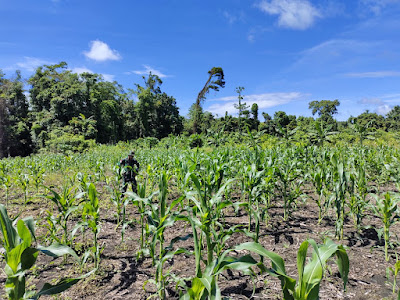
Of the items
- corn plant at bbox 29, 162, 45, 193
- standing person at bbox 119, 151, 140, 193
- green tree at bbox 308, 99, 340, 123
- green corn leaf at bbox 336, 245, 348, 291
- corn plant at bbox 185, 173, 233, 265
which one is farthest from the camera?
green tree at bbox 308, 99, 340, 123

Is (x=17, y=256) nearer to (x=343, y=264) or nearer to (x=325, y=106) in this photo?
(x=343, y=264)

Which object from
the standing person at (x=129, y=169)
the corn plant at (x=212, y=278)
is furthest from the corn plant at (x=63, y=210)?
the standing person at (x=129, y=169)

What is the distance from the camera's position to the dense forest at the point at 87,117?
30.3 meters

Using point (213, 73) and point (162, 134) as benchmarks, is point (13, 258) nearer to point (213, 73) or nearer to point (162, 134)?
point (213, 73)

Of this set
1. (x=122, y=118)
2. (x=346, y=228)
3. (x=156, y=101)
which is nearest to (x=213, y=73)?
(x=156, y=101)

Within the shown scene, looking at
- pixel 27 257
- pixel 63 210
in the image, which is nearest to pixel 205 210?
pixel 27 257

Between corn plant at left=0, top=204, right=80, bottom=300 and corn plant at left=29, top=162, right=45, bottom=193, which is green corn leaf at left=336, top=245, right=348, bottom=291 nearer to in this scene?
corn plant at left=0, top=204, right=80, bottom=300

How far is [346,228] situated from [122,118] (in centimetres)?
4111

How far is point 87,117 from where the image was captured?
113 feet

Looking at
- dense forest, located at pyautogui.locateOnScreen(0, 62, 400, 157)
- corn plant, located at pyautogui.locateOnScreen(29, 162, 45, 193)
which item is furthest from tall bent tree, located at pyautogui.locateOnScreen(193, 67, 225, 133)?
corn plant, located at pyautogui.locateOnScreen(29, 162, 45, 193)

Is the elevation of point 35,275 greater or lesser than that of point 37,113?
lesser

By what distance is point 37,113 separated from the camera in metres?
33.8

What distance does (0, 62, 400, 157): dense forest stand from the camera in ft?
99.3

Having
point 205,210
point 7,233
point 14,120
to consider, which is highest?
point 14,120
